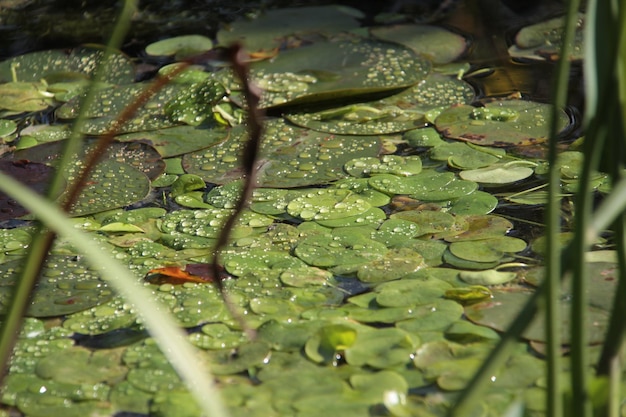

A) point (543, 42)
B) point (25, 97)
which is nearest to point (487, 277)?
point (543, 42)

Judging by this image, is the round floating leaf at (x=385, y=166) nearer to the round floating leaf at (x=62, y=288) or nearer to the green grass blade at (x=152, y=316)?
the round floating leaf at (x=62, y=288)

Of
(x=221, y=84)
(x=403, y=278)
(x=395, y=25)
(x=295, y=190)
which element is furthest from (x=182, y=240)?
(x=395, y=25)

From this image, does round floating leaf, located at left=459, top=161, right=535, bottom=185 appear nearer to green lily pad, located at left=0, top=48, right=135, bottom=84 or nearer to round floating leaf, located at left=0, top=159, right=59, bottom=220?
round floating leaf, located at left=0, top=159, right=59, bottom=220

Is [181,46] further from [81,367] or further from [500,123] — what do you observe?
[81,367]

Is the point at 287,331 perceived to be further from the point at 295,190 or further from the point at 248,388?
the point at 295,190

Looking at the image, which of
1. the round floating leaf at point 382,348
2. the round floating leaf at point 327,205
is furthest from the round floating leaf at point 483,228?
the round floating leaf at point 382,348

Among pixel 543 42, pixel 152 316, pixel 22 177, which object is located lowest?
pixel 22 177

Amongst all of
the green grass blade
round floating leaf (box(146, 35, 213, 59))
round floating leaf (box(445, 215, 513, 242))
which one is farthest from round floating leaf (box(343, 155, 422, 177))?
the green grass blade

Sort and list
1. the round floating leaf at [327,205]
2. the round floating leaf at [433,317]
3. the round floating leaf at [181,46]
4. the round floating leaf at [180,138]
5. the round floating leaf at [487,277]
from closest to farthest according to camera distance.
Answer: the round floating leaf at [433,317], the round floating leaf at [487,277], the round floating leaf at [327,205], the round floating leaf at [180,138], the round floating leaf at [181,46]
